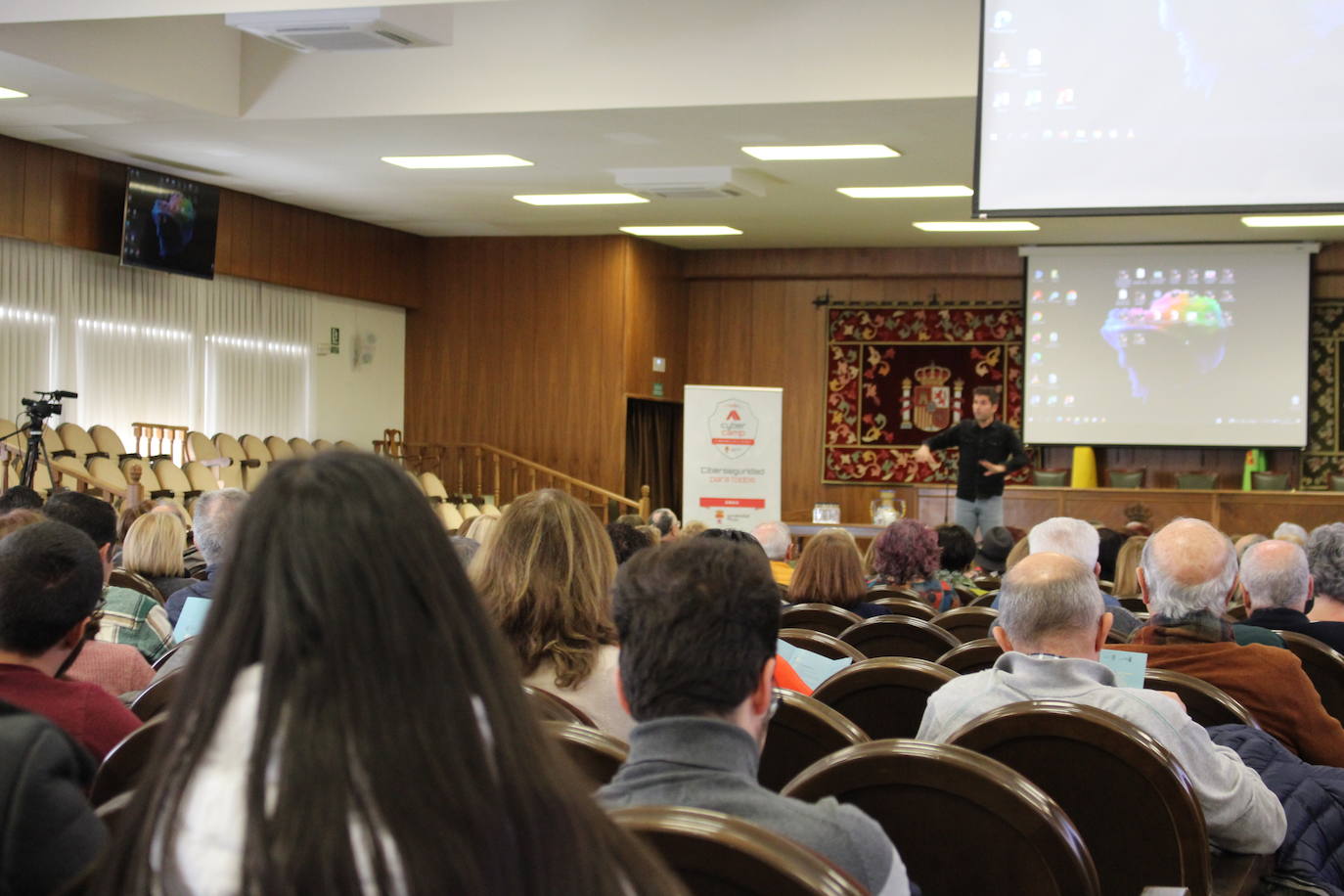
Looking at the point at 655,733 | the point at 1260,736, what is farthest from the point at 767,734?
the point at 1260,736

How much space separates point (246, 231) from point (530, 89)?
199 inches

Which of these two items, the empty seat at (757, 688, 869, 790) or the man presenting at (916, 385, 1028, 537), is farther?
the man presenting at (916, 385, 1028, 537)

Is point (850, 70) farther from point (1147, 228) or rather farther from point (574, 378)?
point (574, 378)

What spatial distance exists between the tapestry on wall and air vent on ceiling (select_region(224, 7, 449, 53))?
8.64 m

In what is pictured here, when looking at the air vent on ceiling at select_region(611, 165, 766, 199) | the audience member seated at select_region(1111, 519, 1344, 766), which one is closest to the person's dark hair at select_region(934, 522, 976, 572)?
the audience member seated at select_region(1111, 519, 1344, 766)

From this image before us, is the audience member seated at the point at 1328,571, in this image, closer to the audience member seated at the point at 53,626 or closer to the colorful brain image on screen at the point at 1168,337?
the audience member seated at the point at 53,626

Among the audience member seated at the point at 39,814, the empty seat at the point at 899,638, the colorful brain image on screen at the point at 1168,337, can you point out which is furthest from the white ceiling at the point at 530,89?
the audience member seated at the point at 39,814

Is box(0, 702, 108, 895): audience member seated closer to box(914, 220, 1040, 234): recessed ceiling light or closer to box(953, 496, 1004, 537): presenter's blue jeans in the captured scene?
box(953, 496, 1004, 537): presenter's blue jeans

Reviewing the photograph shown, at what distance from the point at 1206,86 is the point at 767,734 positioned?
523cm

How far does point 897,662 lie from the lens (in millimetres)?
2779

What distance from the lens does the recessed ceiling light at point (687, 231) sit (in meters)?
14.3

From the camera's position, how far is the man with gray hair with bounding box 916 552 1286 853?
2.36 meters

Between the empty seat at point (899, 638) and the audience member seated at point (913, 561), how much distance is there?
5.10 ft

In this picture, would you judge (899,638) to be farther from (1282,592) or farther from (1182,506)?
(1182,506)
